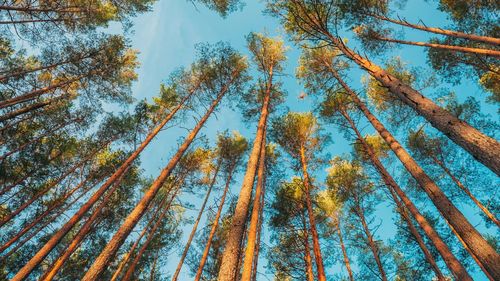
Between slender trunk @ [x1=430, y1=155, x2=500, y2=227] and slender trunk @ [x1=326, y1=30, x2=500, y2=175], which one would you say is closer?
slender trunk @ [x1=326, y1=30, x2=500, y2=175]

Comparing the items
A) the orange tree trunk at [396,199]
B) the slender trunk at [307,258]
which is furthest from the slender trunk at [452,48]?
the slender trunk at [307,258]

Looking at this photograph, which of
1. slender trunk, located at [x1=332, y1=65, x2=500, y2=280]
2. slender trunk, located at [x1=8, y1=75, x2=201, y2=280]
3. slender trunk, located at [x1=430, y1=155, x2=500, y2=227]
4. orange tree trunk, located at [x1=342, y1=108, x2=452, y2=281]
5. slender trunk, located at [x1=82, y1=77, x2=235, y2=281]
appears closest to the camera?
slender trunk, located at [x1=332, y1=65, x2=500, y2=280]

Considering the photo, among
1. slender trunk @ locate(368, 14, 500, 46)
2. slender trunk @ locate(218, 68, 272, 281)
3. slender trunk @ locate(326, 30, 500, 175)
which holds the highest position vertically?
slender trunk @ locate(368, 14, 500, 46)

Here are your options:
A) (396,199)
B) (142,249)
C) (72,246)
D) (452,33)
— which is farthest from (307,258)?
(72,246)

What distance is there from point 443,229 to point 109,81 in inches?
598

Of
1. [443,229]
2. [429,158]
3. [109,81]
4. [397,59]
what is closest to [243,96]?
[109,81]

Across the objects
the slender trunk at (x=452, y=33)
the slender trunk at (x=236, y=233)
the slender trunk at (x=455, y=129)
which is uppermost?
the slender trunk at (x=452, y=33)

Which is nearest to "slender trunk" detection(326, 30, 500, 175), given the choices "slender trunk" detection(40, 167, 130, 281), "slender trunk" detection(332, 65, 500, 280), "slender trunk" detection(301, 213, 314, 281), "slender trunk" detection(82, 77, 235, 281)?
"slender trunk" detection(332, 65, 500, 280)

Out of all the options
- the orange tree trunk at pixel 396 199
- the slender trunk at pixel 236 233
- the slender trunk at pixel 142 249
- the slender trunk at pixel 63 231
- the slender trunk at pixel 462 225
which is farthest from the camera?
the slender trunk at pixel 142 249

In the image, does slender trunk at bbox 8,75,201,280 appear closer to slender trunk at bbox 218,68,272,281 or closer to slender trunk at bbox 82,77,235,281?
slender trunk at bbox 82,77,235,281

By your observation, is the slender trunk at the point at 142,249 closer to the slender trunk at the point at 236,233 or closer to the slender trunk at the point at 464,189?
the slender trunk at the point at 236,233

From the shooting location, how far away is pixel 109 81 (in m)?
11.8

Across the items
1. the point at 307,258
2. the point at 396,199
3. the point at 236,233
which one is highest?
the point at 396,199

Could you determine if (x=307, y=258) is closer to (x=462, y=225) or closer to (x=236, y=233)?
(x=462, y=225)
